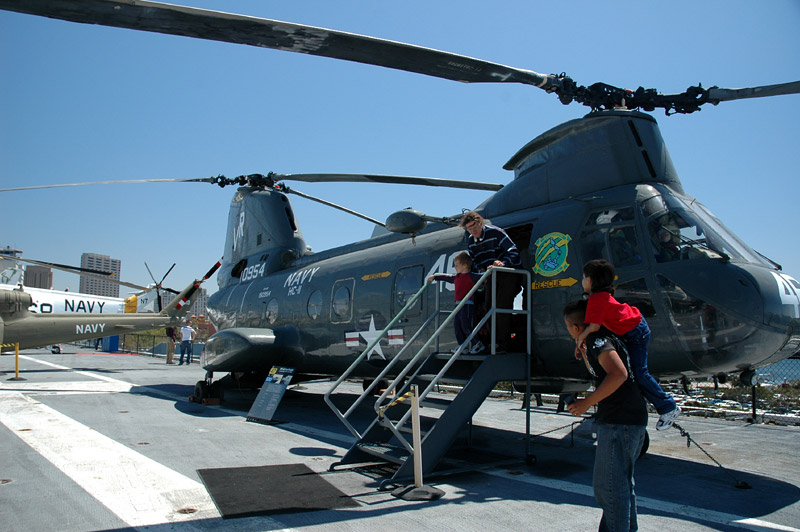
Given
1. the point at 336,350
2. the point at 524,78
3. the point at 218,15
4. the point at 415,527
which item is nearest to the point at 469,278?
the point at 524,78

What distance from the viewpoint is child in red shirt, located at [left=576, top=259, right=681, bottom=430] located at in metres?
3.39

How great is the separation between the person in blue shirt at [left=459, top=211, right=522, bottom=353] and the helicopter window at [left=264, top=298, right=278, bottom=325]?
6787 mm

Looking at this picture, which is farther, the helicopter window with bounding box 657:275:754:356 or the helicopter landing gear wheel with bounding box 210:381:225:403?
the helicopter landing gear wheel with bounding box 210:381:225:403

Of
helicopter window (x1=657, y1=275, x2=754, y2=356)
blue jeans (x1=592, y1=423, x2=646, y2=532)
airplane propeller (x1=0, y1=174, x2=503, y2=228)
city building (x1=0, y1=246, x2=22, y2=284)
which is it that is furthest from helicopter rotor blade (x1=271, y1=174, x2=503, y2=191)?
city building (x1=0, y1=246, x2=22, y2=284)

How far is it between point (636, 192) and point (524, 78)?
5.92 feet

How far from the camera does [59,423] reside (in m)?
8.44

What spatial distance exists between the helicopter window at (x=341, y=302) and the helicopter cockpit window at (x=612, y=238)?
4.91 metres

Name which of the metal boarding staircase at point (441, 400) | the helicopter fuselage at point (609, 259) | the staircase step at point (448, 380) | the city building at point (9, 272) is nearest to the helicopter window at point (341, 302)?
the helicopter fuselage at point (609, 259)

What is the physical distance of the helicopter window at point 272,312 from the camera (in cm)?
1231

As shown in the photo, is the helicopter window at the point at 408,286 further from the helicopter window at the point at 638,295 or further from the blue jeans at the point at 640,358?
the blue jeans at the point at 640,358

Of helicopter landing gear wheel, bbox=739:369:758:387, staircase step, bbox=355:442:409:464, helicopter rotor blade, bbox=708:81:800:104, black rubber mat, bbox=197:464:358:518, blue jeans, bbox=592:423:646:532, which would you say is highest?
helicopter rotor blade, bbox=708:81:800:104

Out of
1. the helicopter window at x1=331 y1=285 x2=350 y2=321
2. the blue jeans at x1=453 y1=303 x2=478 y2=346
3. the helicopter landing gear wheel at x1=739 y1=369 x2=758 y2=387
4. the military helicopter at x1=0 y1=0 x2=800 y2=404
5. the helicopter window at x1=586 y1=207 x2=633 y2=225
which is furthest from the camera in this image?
the helicopter window at x1=331 y1=285 x2=350 y2=321

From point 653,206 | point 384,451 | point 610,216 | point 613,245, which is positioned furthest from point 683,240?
point 384,451

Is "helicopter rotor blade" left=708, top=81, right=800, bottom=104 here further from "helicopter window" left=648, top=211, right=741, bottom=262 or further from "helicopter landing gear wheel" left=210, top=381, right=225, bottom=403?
"helicopter landing gear wheel" left=210, top=381, right=225, bottom=403
